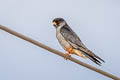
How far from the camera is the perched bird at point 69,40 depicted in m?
12.6

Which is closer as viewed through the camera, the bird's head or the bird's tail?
the bird's tail

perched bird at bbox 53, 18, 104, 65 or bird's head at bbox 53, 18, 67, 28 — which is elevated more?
bird's head at bbox 53, 18, 67, 28

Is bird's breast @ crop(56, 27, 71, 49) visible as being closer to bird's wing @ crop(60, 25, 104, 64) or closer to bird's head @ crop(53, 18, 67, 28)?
bird's wing @ crop(60, 25, 104, 64)

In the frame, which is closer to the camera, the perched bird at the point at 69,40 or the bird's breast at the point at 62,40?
the perched bird at the point at 69,40

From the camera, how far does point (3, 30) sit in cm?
818

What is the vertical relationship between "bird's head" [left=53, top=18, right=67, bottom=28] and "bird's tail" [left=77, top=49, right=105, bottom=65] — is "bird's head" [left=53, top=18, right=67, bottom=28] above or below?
above

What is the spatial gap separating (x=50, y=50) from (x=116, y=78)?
5.15ft

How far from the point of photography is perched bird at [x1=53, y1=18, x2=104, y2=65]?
41.2ft

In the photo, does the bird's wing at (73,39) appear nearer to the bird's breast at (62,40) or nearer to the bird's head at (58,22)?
the bird's breast at (62,40)

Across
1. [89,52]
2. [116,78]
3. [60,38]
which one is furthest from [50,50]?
[60,38]

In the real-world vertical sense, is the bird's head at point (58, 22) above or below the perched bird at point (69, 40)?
above

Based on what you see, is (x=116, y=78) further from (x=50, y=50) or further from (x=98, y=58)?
(x=98, y=58)

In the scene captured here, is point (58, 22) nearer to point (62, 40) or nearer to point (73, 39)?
point (62, 40)

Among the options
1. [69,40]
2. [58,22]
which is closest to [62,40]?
[69,40]
